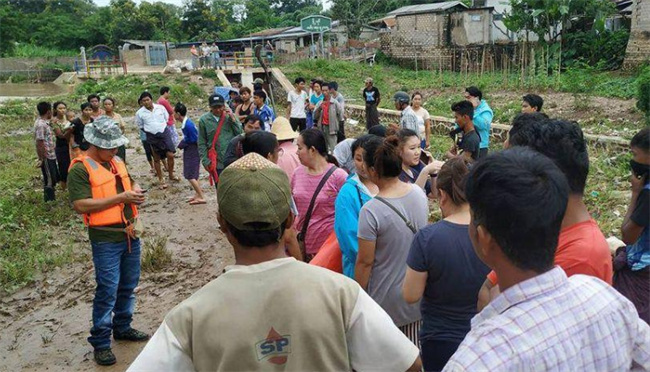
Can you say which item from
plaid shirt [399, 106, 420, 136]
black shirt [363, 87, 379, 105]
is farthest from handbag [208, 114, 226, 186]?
black shirt [363, 87, 379, 105]

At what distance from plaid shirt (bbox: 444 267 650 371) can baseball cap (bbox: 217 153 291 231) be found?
663mm

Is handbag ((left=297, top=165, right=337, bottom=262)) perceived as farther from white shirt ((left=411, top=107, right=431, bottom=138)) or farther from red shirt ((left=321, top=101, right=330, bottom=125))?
red shirt ((left=321, top=101, right=330, bottom=125))

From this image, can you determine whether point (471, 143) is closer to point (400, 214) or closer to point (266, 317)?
point (400, 214)

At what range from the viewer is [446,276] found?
2387mm

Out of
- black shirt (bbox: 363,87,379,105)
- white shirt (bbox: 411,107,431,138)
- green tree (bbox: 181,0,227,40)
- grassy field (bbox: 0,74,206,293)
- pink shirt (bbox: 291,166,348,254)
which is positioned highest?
green tree (bbox: 181,0,227,40)

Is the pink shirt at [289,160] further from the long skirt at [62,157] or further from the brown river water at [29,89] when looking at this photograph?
the brown river water at [29,89]

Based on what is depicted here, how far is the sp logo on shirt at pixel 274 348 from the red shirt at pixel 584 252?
968 mm

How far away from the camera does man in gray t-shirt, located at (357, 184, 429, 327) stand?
279 cm

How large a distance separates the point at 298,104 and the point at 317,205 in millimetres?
7455

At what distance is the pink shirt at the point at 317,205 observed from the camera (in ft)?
12.5

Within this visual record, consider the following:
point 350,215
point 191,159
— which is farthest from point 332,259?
point 191,159

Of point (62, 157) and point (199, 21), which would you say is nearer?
point (62, 157)

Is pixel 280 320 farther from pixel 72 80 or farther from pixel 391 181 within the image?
pixel 72 80

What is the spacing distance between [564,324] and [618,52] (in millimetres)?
22936
